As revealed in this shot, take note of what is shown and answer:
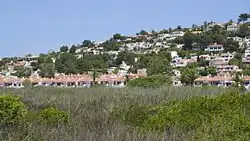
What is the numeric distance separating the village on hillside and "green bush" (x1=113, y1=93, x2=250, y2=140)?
77.6 feet

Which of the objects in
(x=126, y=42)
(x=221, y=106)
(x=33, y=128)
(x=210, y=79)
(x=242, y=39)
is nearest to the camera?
(x=33, y=128)

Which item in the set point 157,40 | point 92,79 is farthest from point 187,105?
point 157,40

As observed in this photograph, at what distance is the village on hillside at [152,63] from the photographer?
54688 millimetres

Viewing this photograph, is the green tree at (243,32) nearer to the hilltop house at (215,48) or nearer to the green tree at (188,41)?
the green tree at (188,41)

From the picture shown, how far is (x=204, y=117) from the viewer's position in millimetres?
10070

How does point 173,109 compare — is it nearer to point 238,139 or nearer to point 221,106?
point 221,106

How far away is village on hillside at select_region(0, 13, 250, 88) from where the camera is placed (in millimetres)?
54688

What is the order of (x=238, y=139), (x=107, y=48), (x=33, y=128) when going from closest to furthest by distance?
1. (x=33, y=128)
2. (x=238, y=139)
3. (x=107, y=48)

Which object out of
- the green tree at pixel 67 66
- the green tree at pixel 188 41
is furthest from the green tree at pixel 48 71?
the green tree at pixel 188 41

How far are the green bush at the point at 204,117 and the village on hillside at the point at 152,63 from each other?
23639 mm

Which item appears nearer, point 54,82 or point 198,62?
point 54,82

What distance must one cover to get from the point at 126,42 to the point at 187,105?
12369 centimetres

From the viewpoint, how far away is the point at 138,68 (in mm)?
75625

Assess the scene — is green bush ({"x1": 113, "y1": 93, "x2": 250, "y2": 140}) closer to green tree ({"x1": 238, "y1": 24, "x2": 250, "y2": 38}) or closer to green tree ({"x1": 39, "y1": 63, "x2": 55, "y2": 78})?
green tree ({"x1": 39, "y1": 63, "x2": 55, "y2": 78})
